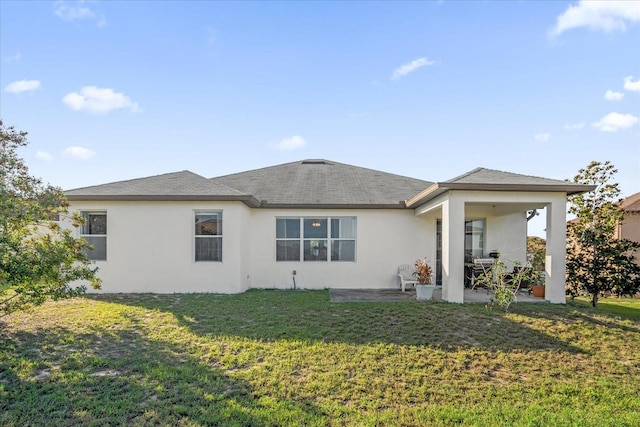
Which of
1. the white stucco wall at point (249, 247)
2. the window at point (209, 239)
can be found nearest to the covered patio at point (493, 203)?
the white stucco wall at point (249, 247)

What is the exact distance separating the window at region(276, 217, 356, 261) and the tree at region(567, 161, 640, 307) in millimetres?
6579

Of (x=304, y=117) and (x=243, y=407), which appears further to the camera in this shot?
(x=304, y=117)

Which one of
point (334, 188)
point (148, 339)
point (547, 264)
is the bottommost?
point (148, 339)

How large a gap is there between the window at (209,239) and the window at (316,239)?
2.14 meters

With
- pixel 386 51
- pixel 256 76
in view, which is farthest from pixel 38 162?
pixel 386 51

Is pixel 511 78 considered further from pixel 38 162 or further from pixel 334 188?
pixel 38 162

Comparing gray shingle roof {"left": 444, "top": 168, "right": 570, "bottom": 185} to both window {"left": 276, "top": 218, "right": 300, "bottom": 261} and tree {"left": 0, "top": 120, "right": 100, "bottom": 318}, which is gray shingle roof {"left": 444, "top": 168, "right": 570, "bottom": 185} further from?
tree {"left": 0, "top": 120, "right": 100, "bottom": 318}

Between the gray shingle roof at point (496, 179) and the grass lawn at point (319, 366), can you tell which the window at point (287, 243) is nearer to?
the grass lawn at point (319, 366)

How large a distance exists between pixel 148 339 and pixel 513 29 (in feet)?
41.8

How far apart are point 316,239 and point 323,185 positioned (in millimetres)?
2520

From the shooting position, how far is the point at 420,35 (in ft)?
40.9

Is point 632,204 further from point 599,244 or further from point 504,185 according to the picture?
point 504,185

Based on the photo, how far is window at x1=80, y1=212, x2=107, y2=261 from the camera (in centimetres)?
1097

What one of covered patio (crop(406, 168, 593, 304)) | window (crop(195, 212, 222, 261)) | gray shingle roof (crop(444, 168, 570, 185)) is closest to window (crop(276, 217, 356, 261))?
window (crop(195, 212, 222, 261))
